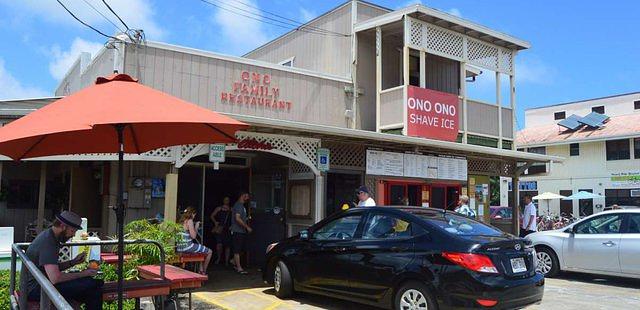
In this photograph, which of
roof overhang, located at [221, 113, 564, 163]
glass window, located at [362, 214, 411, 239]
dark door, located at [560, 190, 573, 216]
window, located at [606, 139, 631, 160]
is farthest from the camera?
dark door, located at [560, 190, 573, 216]

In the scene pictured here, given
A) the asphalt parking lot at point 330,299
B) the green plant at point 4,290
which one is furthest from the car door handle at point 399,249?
the green plant at point 4,290

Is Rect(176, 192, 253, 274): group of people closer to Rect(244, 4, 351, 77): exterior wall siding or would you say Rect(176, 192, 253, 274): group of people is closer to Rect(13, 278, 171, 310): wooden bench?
Rect(13, 278, 171, 310): wooden bench

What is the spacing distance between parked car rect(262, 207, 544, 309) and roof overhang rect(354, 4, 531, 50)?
7.40 metres

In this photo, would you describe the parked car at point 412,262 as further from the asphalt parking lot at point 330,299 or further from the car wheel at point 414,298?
the asphalt parking lot at point 330,299

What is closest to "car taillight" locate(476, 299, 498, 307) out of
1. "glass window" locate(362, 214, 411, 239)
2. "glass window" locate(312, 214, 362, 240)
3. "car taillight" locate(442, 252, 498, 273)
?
"car taillight" locate(442, 252, 498, 273)

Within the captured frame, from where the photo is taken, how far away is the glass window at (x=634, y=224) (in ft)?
32.2

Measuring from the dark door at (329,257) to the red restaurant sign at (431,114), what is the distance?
245 inches

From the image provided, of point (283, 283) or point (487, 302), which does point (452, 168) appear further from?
point (487, 302)

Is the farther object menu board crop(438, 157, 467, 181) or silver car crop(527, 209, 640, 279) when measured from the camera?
menu board crop(438, 157, 467, 181)

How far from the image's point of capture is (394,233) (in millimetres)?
7043

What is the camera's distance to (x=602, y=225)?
1037 cm

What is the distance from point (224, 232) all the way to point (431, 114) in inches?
242

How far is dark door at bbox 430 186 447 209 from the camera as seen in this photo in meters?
13.6

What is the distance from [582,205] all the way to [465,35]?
2177 cm
